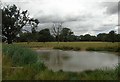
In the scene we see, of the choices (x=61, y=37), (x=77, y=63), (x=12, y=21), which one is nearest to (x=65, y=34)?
(x=61, y=37)

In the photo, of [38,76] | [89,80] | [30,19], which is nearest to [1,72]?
[38,76]

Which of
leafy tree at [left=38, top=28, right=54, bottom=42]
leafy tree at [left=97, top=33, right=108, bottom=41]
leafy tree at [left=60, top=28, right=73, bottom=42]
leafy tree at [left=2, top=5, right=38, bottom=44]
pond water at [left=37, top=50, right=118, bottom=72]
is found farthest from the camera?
leafy tree at [left=60, top=28, right=73, bottom=42]

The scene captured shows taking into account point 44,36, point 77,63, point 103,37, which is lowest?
point 77,63

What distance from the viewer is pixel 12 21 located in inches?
1555

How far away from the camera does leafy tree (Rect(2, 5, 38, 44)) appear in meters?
39.3

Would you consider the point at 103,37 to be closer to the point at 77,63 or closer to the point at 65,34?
the point at 65,34

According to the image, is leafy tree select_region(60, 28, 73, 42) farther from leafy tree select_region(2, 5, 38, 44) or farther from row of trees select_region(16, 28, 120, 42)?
leafy tree select_region(2, 5, 38, 44)

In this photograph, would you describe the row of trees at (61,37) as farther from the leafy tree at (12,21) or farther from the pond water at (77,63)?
the pond water at (77,63)

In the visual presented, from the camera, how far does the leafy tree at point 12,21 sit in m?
39.3

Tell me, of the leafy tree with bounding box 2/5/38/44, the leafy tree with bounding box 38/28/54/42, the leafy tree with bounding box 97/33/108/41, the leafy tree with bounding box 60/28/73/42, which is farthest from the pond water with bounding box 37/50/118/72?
the leafy tree with bounding box 60/28/73/42

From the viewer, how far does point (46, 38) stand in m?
55.2

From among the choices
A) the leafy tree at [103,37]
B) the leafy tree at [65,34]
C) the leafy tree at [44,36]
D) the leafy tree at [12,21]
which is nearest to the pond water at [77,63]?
the leafy tree at [12,21]

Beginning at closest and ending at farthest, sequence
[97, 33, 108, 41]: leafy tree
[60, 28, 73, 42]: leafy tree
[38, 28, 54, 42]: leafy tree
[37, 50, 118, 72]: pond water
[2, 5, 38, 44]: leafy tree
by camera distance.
→ [37, 50, 118, 72]: pond water
[2, 5, 38, 44]: leafy tree
[38, 28, 54, 42]: leafy tree
[97, 33, 108, 41]: leafy tree
[60, 28, 73, 42]: leafy tree

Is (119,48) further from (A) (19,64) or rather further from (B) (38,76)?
(B) (38,76)
